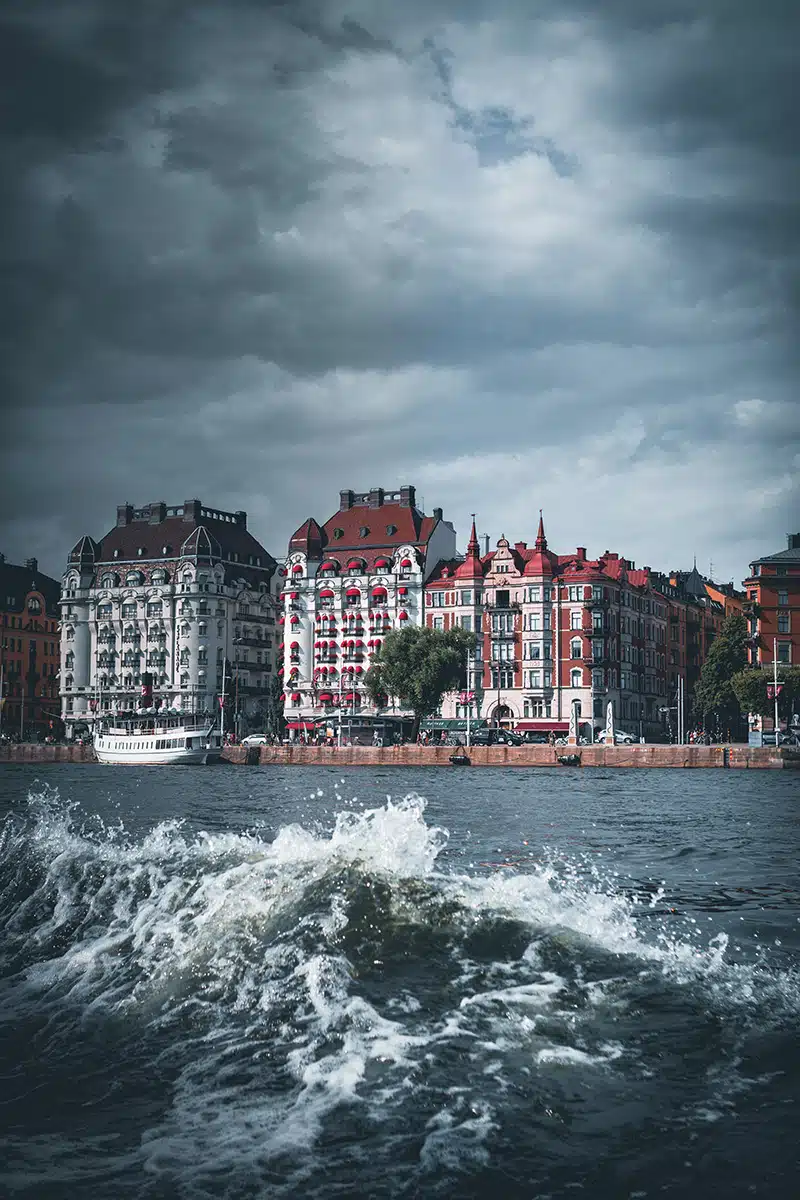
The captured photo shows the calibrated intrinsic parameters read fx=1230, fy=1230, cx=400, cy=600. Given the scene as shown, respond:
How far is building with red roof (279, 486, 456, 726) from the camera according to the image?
16325 centimetres

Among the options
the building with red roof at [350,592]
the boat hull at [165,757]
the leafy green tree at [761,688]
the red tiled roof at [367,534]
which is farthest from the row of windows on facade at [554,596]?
the boat hull at [165,757]

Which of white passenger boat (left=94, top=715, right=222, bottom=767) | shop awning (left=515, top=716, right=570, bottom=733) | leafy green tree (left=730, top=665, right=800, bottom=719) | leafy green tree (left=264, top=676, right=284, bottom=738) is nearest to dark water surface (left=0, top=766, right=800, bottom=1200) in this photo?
white passenger boat (left=94, top=715, right=222, bottom=767)

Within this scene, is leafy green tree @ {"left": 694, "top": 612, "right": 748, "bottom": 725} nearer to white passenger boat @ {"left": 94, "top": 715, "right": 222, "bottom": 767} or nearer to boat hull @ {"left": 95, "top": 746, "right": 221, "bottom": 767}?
white passenger boat @ {"left": 94, "top": 715, "right": 222, "bottom": 767}

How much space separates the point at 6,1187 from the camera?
366 inches

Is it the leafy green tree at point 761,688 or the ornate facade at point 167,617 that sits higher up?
the ornate facade at point 167,617

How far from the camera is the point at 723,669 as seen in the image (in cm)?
15800

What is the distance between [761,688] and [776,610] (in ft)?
68.1

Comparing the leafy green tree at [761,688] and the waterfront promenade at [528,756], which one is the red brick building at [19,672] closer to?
the waterfront promenade at [528,756]

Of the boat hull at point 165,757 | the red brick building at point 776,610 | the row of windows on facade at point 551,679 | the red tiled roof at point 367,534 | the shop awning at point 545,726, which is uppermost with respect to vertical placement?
the red tiled roof at point 367,534

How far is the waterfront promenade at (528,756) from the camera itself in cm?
10734

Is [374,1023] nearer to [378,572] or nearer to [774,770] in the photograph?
[774,770]

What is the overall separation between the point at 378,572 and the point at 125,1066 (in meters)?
154

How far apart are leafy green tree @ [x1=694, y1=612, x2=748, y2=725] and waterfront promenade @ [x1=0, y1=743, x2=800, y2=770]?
40.0 metres

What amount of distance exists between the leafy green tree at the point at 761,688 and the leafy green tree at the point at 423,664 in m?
30.5
